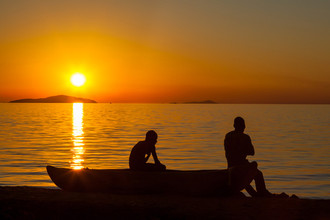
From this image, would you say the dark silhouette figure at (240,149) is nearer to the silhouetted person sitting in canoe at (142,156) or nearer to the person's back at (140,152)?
the silhouetted person sitting in canoe at (142,156)

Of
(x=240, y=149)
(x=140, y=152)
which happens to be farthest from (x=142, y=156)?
(x=240, y=149)

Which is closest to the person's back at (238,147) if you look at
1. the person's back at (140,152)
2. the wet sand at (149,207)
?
the wet sand at (149,207)

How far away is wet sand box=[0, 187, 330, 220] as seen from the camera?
9.05 meters

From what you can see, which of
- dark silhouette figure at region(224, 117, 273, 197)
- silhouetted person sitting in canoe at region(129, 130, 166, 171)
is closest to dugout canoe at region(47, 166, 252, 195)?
dark silhouette figure at region(224, 117, 273, 197)

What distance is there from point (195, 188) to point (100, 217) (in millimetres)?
2900

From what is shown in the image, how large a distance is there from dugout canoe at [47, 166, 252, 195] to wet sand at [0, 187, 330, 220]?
1.25ft

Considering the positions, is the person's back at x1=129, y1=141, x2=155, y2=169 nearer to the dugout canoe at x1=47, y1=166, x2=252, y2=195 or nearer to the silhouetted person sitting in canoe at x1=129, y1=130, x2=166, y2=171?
the silhouetted person sitting in canoe at x1=129, y1=130, x2=166, y2=171

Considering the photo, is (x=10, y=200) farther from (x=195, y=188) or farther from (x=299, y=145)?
(x=299, y=145)

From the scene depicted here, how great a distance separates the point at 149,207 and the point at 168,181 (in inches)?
69.1

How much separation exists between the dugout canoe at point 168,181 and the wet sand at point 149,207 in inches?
15.0

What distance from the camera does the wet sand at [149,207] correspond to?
905 cm

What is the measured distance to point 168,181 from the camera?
11117 millimetres

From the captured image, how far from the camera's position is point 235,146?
36.3ft

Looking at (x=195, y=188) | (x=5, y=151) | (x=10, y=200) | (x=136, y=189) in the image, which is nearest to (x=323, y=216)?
(x=195, y=188)
